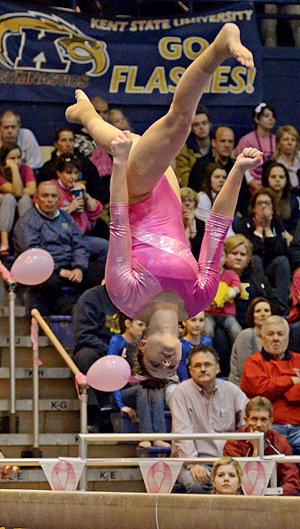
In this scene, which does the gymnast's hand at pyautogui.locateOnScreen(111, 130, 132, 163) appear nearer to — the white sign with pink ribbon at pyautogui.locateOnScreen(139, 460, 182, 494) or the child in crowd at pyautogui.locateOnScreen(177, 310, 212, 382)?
the white sign with pink ribbon at pyautogui.locateOnScreen(139, 460, 182, 494)

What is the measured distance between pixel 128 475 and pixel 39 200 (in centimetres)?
231

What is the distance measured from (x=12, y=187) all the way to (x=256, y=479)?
347 centimetres

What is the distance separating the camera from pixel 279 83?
Answer: 9.55 metres

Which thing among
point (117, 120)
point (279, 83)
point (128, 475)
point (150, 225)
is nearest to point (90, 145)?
point (117, 120)

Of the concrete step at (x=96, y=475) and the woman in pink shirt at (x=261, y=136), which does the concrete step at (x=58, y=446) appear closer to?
the concrete step at (x=96, y=475)

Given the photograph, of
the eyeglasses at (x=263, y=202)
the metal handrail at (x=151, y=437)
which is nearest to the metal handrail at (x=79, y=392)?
the metal handrail at (x=151, y=437)

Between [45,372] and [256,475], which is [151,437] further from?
[45,372]

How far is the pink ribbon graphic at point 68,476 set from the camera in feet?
16.0

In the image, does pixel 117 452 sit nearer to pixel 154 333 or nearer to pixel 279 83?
pixel 154 333

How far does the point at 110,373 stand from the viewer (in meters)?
5.33

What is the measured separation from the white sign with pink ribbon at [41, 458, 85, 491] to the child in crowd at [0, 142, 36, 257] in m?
2.53

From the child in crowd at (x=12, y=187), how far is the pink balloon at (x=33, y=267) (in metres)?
1.13

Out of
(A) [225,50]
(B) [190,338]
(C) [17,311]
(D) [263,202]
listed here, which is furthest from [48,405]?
(A) [225,50]

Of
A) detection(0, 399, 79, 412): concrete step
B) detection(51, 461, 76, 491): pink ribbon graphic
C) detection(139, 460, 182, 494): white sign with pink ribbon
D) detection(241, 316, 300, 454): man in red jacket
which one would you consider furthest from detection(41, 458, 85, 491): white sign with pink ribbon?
detection(241, 316, 300, 454): man in red jacket
